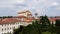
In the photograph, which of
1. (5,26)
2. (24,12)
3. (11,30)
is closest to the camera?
(5,26)

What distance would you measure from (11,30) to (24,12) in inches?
→ 1921

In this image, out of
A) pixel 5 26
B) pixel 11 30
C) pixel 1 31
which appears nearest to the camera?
pixel 1 31

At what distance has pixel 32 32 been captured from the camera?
41000 mm

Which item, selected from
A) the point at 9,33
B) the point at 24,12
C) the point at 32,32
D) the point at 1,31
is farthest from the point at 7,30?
the point at 24,12

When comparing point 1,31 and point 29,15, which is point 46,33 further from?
point 29,15

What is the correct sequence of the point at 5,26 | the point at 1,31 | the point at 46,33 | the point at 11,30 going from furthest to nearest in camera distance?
the point at 11,30 → the point at 5,26 → the point at 1,31 → the point at 46,33

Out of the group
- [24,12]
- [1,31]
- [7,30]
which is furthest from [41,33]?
[24,12]

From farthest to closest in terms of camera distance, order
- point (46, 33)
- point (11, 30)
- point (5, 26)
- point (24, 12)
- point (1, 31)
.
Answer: point (24, 12) → point (11, 30) → point (5, 26) → point (1, 31) → point (46, 33)

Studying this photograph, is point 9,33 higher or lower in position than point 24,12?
lower

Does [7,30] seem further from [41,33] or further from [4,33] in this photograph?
[41,33]

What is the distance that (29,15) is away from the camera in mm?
106625

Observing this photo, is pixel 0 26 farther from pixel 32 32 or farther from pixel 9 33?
pixel 32 32

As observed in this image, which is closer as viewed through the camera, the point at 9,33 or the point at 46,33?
the point at 46,33

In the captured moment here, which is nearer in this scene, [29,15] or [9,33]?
[9,33]
